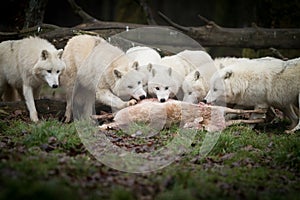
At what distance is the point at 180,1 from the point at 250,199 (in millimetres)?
13010

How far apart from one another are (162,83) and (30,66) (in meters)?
2.15

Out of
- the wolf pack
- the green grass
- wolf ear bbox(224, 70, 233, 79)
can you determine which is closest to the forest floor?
the green grass

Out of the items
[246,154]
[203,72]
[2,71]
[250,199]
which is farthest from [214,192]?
[2,71]

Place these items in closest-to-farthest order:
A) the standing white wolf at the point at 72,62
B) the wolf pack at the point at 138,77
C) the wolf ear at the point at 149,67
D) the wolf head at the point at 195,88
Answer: the wolf pack at the point at 138,77 → the wolf ear at the point at 149,67 → the standing white wolf at the point at 72,62 → the wolf head at the point at 195,88

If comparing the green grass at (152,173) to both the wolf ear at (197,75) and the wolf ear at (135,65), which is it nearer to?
A: the wolf ear at (135,65)

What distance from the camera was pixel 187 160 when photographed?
245 inches

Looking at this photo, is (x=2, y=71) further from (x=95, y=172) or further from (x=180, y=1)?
(x=180, y=1)

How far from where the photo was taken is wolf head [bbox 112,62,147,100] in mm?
8156

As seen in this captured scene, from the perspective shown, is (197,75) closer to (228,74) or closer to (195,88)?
(195,88)

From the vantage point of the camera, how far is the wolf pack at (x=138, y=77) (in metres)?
7.89

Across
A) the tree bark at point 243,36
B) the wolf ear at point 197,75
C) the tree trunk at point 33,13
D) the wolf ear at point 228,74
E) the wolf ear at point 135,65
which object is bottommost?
the wolf ear at point 197,75

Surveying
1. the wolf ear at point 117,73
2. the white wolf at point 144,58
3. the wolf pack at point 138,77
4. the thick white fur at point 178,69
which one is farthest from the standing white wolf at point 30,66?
the thick white fur at point 178,69

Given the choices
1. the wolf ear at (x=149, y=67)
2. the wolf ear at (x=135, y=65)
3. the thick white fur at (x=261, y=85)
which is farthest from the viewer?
the wolf ear at (x=149, y=67)

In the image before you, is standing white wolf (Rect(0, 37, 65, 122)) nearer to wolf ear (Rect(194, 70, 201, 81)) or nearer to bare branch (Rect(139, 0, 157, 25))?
wolf ear (Rect(194, 70, 201, 81))
